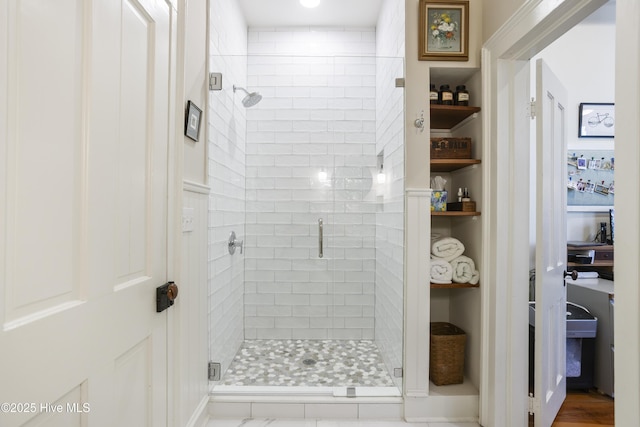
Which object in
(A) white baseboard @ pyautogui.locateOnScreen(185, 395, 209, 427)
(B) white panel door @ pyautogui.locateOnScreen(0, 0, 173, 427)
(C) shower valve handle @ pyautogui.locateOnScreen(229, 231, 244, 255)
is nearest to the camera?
(B) white panel door @ pyautogui.locateOnScreen(0, 0, 173, 427)

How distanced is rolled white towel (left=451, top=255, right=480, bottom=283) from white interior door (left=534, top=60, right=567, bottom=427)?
1.11ft

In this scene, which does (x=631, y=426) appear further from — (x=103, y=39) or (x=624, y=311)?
(x=103, y=39)

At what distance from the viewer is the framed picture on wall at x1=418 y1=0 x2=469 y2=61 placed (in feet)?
6.47

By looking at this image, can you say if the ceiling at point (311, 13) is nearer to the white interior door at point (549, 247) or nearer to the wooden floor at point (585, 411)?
the white interior door at point (549, 247)

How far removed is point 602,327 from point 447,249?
1219mm

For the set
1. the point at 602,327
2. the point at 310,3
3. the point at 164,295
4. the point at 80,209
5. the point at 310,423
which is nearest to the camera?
the point at 80,209

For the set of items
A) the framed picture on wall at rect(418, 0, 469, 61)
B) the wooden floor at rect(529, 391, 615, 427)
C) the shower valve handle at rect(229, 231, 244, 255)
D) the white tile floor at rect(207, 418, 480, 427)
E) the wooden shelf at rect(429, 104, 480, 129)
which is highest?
the framed picture on wall at rect(418, 0, 469, 61)

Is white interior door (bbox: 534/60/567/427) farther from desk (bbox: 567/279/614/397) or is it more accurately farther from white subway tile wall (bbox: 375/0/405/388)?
white subway tile wall (bbox: 375/0/405/388)

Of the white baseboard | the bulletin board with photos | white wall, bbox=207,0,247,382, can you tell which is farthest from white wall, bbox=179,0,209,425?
the bulletin board with photos

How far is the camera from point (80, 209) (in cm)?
84

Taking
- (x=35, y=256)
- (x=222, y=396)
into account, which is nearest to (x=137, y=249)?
(x=35, y=256)

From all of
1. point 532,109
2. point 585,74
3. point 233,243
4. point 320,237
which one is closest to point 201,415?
point 233,243

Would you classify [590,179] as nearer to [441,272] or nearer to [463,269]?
[463,269]

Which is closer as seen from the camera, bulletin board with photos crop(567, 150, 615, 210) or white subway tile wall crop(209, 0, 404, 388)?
white subway tile wall crop(209, 0, 404, 388)
